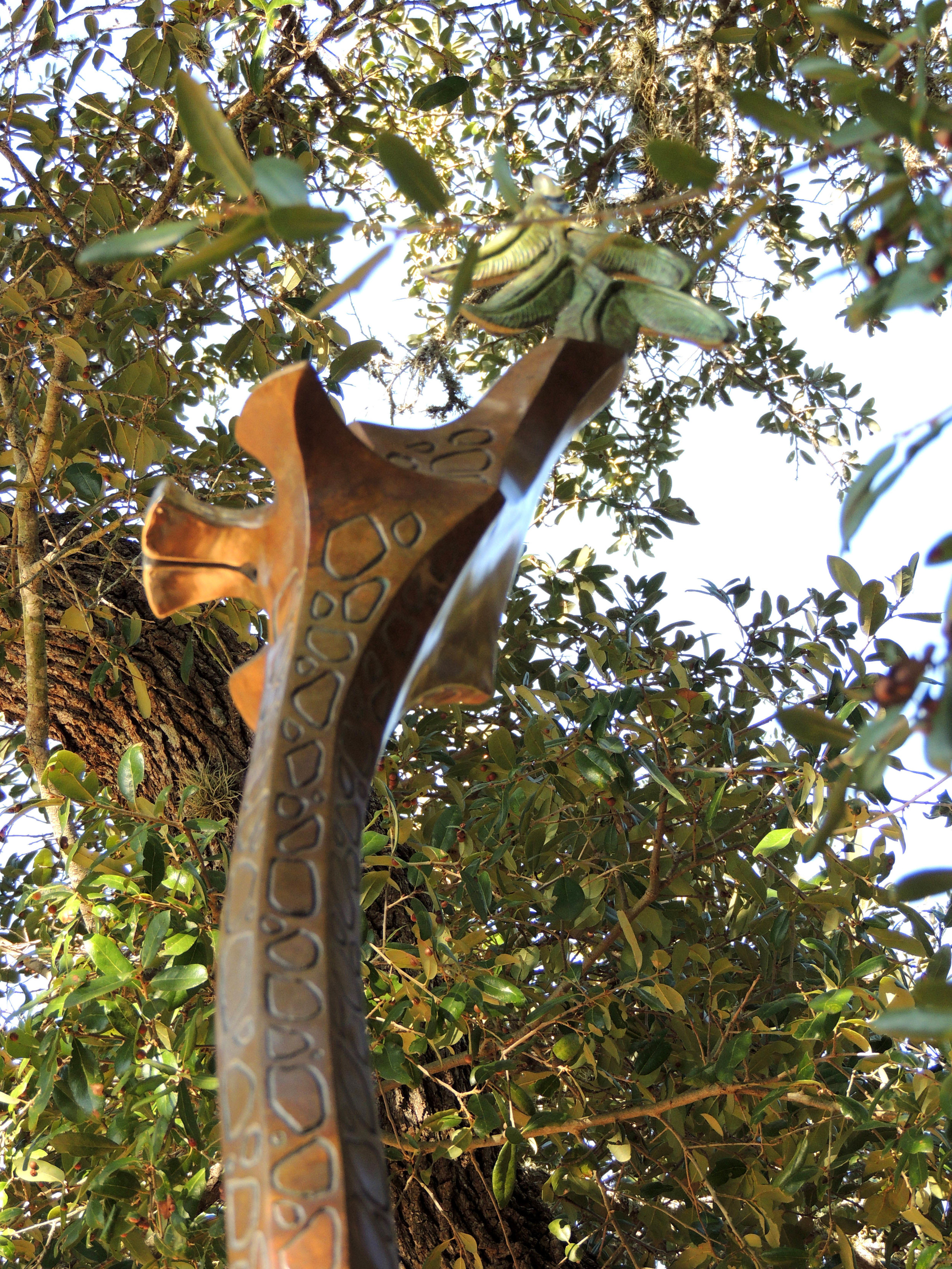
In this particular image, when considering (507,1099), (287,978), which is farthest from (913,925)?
(287,978)

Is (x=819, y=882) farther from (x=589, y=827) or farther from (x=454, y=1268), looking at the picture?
(x=454, y=1268)

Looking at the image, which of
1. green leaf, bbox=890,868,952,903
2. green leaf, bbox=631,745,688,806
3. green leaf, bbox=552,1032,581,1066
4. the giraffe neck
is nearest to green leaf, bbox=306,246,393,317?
the giraffe neck

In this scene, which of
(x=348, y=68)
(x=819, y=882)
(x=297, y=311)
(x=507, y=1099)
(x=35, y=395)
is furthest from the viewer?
(x=348, y=68)

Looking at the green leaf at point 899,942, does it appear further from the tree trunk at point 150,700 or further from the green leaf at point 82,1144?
the green leaf at point 82,1144

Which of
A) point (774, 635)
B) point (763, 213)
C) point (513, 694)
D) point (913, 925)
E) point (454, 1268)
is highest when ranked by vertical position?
point (763, 213)

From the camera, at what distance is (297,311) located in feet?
5.39

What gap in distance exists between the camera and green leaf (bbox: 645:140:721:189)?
21.3 inches

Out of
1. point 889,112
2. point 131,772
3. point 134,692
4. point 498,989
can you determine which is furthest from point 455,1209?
point 889,112

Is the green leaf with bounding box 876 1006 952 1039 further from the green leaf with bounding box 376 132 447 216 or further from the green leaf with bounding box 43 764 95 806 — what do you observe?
the green leaf with bounding box 43 764 95 806

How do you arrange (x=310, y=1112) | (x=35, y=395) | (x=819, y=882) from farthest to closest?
(x=35, y=395)
(x=819, y=882)
(x=310, y=1112)

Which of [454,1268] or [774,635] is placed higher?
[774,635]

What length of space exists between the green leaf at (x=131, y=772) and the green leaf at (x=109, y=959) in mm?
152

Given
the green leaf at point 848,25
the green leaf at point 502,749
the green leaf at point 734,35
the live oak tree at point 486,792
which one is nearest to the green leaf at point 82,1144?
the live oak tree at point 486,792

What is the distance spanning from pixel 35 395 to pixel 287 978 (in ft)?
5.19
